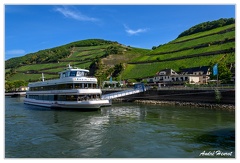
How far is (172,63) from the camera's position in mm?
94312

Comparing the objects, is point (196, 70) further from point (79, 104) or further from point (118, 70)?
point (79, 104)

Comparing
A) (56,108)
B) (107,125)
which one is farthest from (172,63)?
(107,125)

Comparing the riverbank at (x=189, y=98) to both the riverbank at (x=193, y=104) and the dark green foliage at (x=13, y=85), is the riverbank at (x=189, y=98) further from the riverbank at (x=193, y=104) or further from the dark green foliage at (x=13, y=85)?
the dark green foliage at (x=13, y=85)

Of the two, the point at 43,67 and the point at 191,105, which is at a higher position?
the point at 43,67

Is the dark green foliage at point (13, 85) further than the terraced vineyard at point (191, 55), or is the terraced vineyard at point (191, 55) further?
the dark green foliage at point (13, 85)

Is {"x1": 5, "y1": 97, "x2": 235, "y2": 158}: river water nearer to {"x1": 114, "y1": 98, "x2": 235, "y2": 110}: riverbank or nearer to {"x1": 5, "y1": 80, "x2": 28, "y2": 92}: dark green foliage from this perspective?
{"x1": 114, "y1": 98, "x2": 235, "y2": 110}: riverbank

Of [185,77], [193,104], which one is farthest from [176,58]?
[193,104]

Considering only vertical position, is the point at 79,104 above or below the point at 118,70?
below

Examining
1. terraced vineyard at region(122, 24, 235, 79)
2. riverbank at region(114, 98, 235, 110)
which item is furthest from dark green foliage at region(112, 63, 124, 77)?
riverbank at region(114, 98, 235, 110)

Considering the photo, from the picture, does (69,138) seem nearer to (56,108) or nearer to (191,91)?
(56,108)

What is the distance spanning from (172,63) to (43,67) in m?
93.1

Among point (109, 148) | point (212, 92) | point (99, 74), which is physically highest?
point (99, 74)
